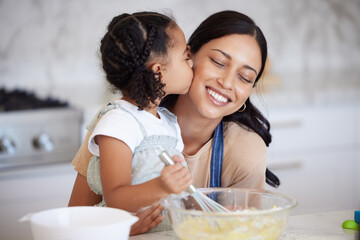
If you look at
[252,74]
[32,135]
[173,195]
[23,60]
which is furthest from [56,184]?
[173,195]

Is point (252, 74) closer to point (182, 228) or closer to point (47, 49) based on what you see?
point (182, 228)

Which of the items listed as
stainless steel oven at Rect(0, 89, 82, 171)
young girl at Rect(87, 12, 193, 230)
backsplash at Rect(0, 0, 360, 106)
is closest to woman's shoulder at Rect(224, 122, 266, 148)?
young girl at Rect(87, 12, 193, 230)

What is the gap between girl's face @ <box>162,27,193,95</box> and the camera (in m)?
1.32

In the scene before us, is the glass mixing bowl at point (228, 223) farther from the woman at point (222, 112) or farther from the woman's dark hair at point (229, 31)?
the woman's dark hair at point (229, 31)

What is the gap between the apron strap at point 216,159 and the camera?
1631 millimetres

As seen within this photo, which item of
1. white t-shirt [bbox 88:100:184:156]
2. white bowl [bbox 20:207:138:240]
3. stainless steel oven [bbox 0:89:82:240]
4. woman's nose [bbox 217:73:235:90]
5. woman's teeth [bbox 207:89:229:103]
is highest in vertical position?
woman's nose [bbox 217:73:235:90]

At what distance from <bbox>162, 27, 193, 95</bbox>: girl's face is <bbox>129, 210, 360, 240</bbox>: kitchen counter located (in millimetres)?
423

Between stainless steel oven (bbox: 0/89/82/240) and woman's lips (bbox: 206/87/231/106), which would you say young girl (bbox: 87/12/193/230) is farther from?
stainless steel oven (bbox: 0/89/82/240)

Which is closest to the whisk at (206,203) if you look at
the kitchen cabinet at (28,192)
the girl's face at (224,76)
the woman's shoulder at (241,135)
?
the girl's face at (224,76)

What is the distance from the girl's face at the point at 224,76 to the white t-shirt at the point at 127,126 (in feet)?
0.61

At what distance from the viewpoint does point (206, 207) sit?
1.03 metres

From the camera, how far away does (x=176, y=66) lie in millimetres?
1344

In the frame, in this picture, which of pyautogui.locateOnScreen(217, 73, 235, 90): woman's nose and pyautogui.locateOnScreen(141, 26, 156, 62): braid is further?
pyautogui.locateOnScreen(217, 73, 235, 90): woman's nose

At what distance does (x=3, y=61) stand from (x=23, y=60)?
11 cm
